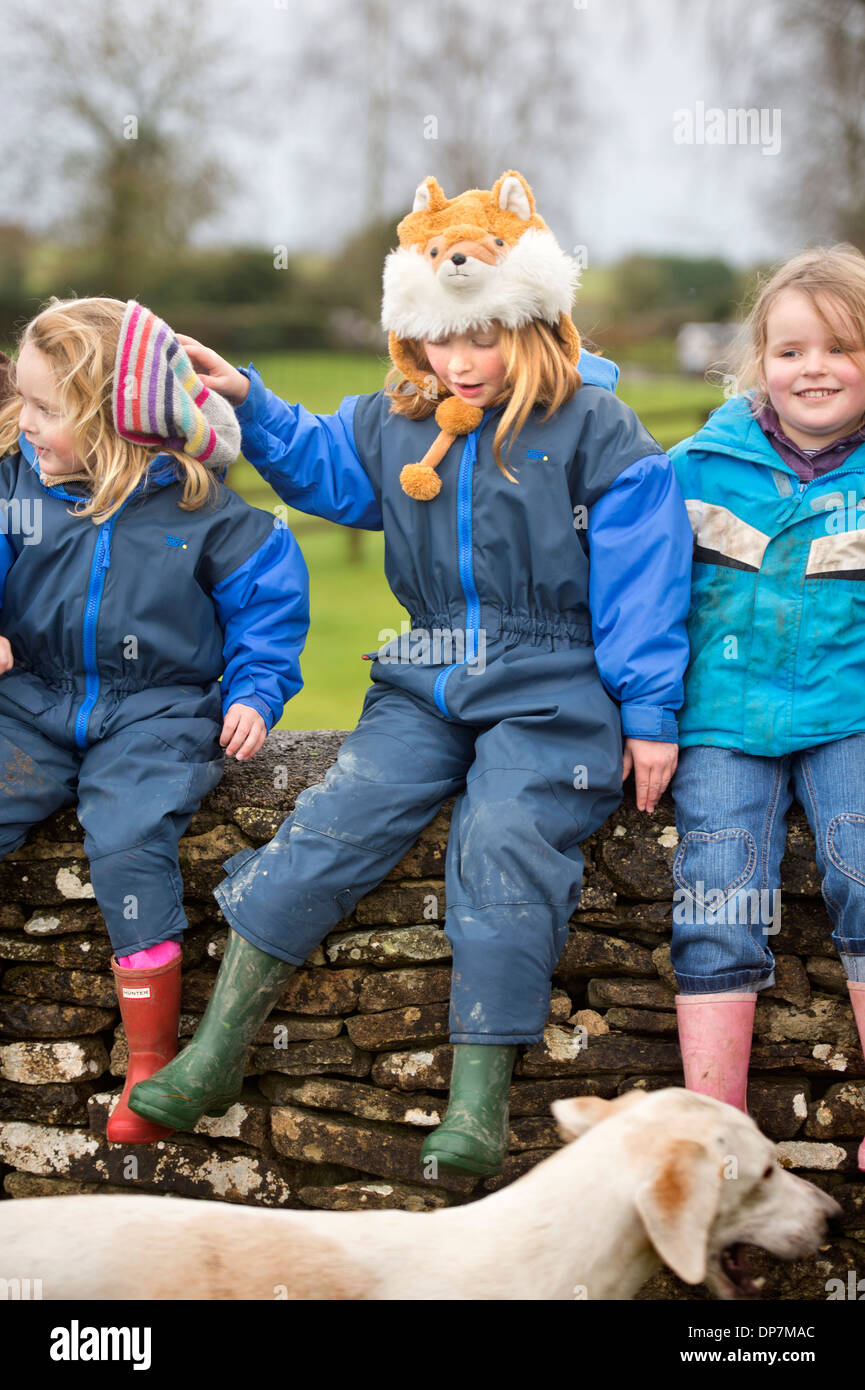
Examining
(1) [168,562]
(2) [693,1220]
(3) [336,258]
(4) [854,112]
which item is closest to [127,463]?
(1) [168,562]

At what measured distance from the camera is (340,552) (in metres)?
19.0

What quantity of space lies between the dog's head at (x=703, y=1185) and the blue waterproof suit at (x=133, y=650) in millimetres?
1241

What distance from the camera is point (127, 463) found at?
119 inches

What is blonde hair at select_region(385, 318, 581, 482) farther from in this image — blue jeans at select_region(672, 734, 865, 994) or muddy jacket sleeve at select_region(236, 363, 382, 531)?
blue jeans at select_region(672, 734, 865, 994)

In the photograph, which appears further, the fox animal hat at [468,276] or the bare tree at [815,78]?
the bare tree at [815,78]

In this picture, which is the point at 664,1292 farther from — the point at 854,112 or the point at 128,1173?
the point at 854,112

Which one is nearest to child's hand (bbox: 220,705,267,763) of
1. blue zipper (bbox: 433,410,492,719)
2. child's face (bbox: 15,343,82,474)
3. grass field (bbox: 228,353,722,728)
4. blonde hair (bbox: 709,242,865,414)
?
blue zipper (bbox: 433,410,492,719)

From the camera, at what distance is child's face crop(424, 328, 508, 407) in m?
2.96

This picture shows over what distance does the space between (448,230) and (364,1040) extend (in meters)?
2.04

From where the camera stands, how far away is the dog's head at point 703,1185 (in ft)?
6.41

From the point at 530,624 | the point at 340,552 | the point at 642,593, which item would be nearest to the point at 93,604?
the point at 530,624

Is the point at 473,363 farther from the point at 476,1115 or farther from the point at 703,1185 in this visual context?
the point at 703,1185

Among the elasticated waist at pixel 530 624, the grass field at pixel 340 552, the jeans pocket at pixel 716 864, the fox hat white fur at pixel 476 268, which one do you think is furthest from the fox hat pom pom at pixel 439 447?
the grass field at pixel 340 552

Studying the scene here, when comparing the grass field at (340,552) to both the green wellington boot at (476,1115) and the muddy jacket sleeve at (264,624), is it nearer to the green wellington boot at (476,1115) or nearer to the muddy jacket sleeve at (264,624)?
the muddy jacket sleeve at (264,624)
